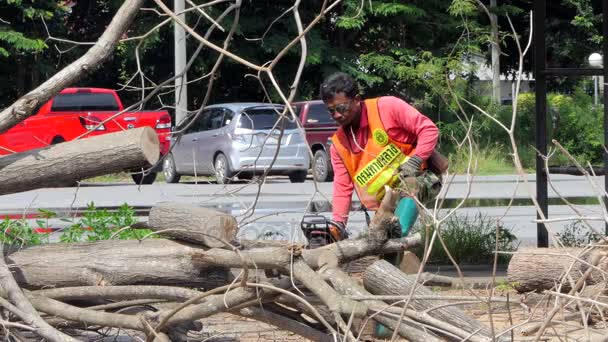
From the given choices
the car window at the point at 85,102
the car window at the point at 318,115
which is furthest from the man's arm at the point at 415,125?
the car window at the point at 318,115

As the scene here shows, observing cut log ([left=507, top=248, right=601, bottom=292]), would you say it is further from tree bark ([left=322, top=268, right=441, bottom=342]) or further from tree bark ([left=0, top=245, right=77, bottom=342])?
tree bark ([left=0, top=245, right=77, bottom=342])

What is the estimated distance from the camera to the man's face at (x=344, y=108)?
246 inches

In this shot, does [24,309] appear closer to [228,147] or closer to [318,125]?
[228,147]

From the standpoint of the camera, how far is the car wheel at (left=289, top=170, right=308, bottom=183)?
21797 mm

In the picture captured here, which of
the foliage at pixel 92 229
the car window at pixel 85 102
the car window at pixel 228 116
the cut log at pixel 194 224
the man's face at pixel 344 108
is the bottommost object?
the car window at pixel 228 116

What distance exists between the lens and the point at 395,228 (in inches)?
217

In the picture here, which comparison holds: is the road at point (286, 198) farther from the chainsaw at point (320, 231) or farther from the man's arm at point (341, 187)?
the chainsaw at point (320, 231)

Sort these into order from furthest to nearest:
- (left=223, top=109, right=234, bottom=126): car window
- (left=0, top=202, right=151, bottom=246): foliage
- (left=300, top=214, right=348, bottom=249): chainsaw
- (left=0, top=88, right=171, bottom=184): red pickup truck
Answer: (left=223, top=109, right=234, bottom=126): car window, (left=0, top=88, right=171, bottom=184): red pickup truck, (left=0, top=202, right=151, bottom=246): foliage, (left=300, top=214, right=348, bottom=249): chainsaw

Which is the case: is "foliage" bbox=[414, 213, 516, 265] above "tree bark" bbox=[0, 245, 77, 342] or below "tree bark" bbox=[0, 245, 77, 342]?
below

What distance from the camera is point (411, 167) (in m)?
6.12

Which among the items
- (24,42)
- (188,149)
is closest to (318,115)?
(188,149)

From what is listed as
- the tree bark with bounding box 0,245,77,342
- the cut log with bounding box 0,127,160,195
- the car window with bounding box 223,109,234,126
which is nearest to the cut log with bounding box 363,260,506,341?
the cut log with bounding box 0,127,160,195

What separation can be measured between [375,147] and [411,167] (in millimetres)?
320

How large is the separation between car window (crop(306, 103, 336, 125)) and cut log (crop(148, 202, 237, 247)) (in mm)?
16926
